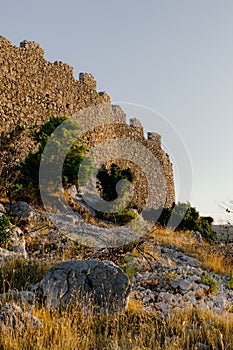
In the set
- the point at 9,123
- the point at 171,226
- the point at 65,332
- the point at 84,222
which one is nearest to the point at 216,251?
the point at 84,222

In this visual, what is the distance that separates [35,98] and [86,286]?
1078 cm

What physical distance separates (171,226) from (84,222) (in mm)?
6084

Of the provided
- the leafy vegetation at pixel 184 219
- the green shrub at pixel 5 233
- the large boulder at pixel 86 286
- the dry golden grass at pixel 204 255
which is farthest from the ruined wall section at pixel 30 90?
the large boulder at pixel 86 286

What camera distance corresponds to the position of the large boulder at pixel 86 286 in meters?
4.90

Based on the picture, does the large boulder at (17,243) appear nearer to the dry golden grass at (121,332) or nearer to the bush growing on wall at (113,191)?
the dry golden grass at (121,332)

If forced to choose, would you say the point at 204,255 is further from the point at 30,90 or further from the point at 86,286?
the point at 30,90

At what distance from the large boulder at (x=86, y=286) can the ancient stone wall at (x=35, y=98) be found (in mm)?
5931

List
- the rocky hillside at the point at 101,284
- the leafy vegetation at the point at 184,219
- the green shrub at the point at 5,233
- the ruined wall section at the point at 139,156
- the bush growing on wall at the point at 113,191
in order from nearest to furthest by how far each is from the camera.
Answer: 1. the rocky hillside at the point at 101,284
2. the green shrub at the point at 5,233
3. the bush growing on wall at the point at 113,191
4. the leafy vegetation at the point at 184,219
5. the ruined wall section at the point at 139,156

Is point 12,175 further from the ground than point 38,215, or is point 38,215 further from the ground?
point 12,175

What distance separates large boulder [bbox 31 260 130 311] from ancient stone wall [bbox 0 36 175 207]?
5931 millimetres

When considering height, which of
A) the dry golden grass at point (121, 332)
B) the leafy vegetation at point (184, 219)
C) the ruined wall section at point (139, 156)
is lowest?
the dry golden grass at point (121, 332)

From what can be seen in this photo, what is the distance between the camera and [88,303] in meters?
4.86

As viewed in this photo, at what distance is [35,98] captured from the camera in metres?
14.8

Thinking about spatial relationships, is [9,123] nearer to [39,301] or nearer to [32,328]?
[39,301]
